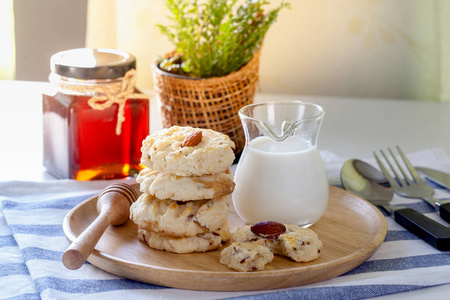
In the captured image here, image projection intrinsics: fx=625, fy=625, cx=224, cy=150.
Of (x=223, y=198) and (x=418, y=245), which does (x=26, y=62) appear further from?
(x=418, y=245)

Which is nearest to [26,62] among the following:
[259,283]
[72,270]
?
[72,270]

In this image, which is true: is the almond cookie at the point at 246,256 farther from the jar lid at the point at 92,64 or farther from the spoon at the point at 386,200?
the jar lid at the point at 92,64

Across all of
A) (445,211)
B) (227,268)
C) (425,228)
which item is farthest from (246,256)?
(445,211)

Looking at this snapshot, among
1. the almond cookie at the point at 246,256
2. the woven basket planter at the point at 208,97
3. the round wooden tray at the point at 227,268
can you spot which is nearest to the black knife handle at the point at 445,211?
the round wooden tray at the point at 227,268

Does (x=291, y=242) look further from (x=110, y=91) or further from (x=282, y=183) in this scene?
(x=110, y=91)

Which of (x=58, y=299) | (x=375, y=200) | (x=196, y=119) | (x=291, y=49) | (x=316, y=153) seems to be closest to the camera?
(x=58, y=299)

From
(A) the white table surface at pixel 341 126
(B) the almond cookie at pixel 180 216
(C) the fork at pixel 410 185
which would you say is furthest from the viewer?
(A) the white table surface at pixel 341 126
